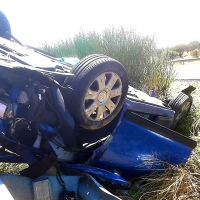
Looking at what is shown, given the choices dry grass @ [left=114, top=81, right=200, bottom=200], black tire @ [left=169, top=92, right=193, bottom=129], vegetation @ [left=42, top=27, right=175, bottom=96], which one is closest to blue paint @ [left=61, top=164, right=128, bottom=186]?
dry grass @ [left=114, top=81, right=200, bottom=200]

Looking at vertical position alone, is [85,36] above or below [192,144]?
above

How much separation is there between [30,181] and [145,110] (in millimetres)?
1276

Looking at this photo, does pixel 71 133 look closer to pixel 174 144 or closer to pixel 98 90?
pixel 98 90

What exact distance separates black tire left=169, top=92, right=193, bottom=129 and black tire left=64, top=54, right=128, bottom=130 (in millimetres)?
1298

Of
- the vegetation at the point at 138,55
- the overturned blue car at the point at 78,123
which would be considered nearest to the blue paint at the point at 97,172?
the overturned blue car at the point at 78,123

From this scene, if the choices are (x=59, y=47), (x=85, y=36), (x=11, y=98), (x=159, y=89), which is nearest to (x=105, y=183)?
(x=11, y=98)

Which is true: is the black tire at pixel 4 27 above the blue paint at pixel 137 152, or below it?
above

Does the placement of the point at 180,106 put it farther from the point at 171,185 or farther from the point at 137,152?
the point at 171,185

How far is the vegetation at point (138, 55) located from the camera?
6.42 metres

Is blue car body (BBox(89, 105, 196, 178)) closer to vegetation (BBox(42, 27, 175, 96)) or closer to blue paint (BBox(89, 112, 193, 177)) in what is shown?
blue paint (BBox(89, 112, 193, 177))

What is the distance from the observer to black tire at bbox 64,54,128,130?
246 centimetres

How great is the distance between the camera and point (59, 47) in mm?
8922

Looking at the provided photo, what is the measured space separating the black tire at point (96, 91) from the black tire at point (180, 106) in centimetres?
130

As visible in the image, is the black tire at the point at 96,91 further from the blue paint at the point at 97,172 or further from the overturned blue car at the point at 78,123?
the blue paint at the point at 97,172
